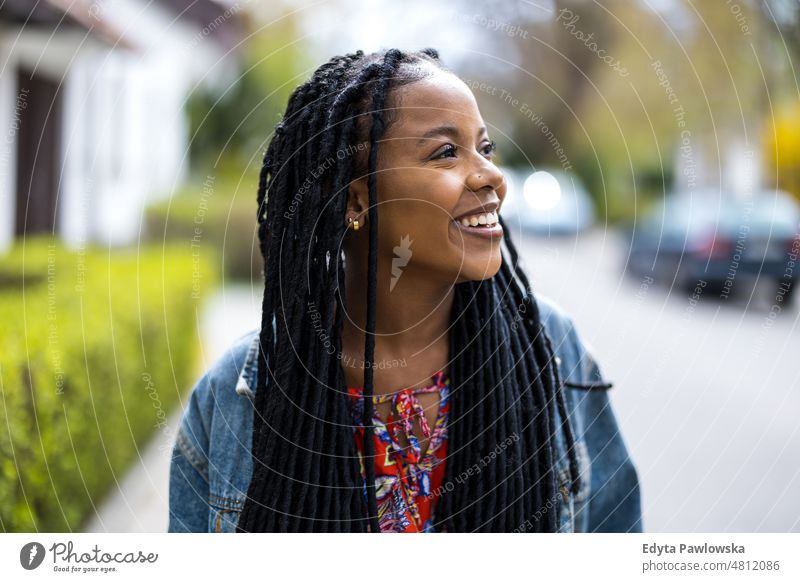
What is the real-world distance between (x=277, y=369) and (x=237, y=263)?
39.4ft

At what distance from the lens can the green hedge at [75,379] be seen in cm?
311

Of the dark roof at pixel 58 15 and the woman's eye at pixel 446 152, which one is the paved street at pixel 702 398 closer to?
the woman's eye at pixel 446 152

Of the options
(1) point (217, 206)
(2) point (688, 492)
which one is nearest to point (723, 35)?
(2) point (688, 492)

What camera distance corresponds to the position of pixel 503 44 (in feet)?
15.3

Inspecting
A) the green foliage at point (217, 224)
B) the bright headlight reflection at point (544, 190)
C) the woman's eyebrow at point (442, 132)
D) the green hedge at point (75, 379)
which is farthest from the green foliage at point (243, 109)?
the woman's eyebrow at point (442, 132)

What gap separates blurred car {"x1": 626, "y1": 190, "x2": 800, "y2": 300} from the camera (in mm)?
9695

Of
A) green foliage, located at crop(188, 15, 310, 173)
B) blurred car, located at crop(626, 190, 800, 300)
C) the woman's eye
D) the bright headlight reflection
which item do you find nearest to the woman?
the woman's eye

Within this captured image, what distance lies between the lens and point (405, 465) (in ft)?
5.90

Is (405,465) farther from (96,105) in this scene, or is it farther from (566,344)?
(96,105)

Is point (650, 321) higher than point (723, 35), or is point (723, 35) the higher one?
point (723, 35)

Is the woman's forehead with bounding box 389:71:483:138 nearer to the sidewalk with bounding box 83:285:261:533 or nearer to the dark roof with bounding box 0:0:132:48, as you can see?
the sidewalk with bounding box 83:285:261:533

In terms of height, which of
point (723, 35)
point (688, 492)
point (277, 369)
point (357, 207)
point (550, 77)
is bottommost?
point (688, 492)

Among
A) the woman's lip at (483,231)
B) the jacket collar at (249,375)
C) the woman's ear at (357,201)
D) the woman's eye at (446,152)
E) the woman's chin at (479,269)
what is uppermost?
the woman's eye at (446,152)
